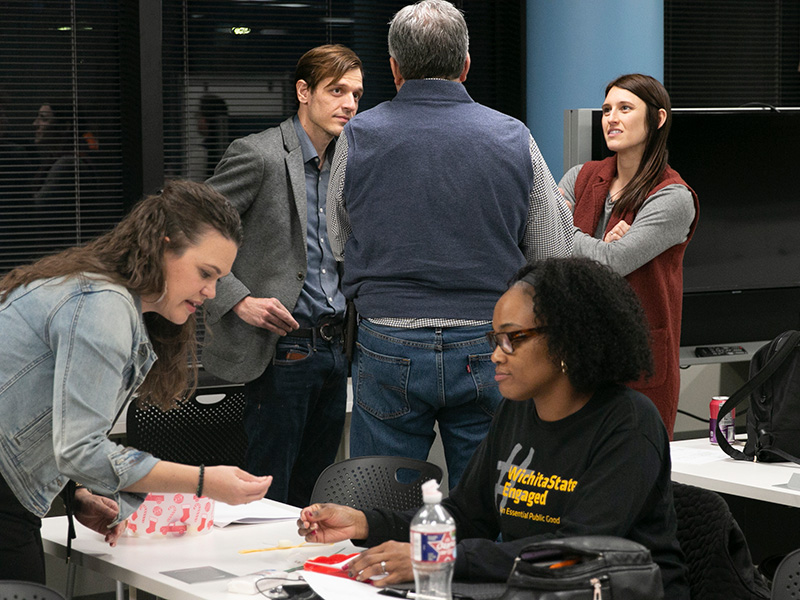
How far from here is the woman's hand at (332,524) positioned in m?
2.23

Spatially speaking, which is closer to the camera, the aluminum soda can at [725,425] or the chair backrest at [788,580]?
the chair backrest at [788,580]

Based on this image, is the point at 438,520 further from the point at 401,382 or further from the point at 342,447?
the point at 342,447

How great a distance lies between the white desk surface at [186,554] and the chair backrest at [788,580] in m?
0.86

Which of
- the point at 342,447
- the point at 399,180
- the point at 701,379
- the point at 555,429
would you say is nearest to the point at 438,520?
the point at 555,429

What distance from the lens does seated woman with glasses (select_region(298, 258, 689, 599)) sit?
202cm

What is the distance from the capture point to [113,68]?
186 inches

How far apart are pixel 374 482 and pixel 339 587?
2.16 feet

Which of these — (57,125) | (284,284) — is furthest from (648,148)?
(57,125)

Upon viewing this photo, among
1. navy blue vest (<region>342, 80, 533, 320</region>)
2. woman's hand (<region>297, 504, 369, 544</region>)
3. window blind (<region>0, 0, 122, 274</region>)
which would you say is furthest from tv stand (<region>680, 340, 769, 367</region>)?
woman's hand (<region>297, 504, 369, 544</region>)

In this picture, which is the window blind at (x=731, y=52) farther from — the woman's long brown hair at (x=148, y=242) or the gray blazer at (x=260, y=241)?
the woman's long brown hair at (x=148, y=242)

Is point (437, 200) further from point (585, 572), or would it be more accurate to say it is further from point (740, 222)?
point (740, 222)

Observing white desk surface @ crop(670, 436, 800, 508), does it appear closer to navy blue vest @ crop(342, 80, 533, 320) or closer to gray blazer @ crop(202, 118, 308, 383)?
navy blue vest @ crop(342, 80, 533, 320)

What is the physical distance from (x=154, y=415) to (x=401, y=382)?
1.02 metres

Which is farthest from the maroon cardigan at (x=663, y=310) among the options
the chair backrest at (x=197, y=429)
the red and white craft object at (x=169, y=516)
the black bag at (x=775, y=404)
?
the red and white craft object at (x=169, y=516)
